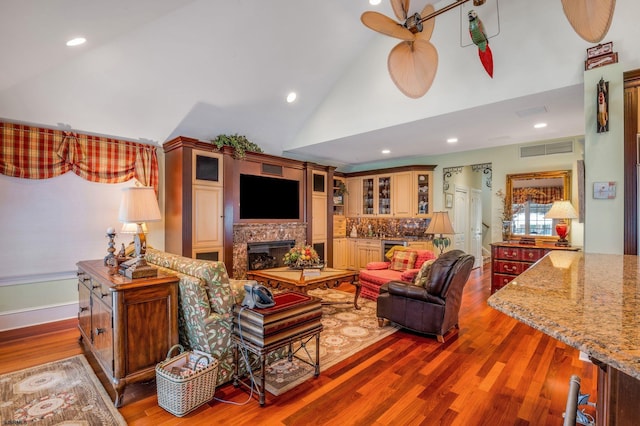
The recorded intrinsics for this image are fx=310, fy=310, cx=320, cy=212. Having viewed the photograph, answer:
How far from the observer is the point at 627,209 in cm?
275

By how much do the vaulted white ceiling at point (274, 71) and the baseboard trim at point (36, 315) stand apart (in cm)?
230

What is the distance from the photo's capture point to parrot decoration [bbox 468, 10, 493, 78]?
2715 mm

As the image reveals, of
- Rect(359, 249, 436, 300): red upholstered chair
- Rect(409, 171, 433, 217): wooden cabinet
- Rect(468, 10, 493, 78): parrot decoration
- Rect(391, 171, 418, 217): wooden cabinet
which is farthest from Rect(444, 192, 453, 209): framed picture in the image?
Rect(468, 10, 493, 78): parrot decoration

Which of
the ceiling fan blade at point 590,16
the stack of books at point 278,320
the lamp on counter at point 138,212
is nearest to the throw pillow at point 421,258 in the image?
the stack of books at point 278,320

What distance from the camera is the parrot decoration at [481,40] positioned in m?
2.71

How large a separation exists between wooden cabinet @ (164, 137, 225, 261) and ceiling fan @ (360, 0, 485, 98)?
3208 mm

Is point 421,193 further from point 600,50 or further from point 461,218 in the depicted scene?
point 600,50

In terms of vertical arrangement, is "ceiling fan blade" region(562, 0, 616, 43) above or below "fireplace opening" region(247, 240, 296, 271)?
above

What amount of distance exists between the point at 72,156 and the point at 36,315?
2017 mm

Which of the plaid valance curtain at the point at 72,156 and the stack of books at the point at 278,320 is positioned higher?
the plaid valance curtain at the point at 72,156

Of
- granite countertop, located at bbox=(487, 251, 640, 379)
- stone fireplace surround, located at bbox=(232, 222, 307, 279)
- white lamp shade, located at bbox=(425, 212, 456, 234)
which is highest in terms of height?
white lamp shade, located at bbox=(425, 212, 456, 234)

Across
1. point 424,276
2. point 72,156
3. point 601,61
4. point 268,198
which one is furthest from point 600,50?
point 72,156

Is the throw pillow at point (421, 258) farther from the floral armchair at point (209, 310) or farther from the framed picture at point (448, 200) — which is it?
the floral armchair at point (209, 310)

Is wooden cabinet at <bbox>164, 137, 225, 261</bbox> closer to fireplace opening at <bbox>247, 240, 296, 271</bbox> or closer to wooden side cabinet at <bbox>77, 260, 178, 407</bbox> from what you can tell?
fireplace opening at <bbox>247, 240, 296, 271</bbox>
